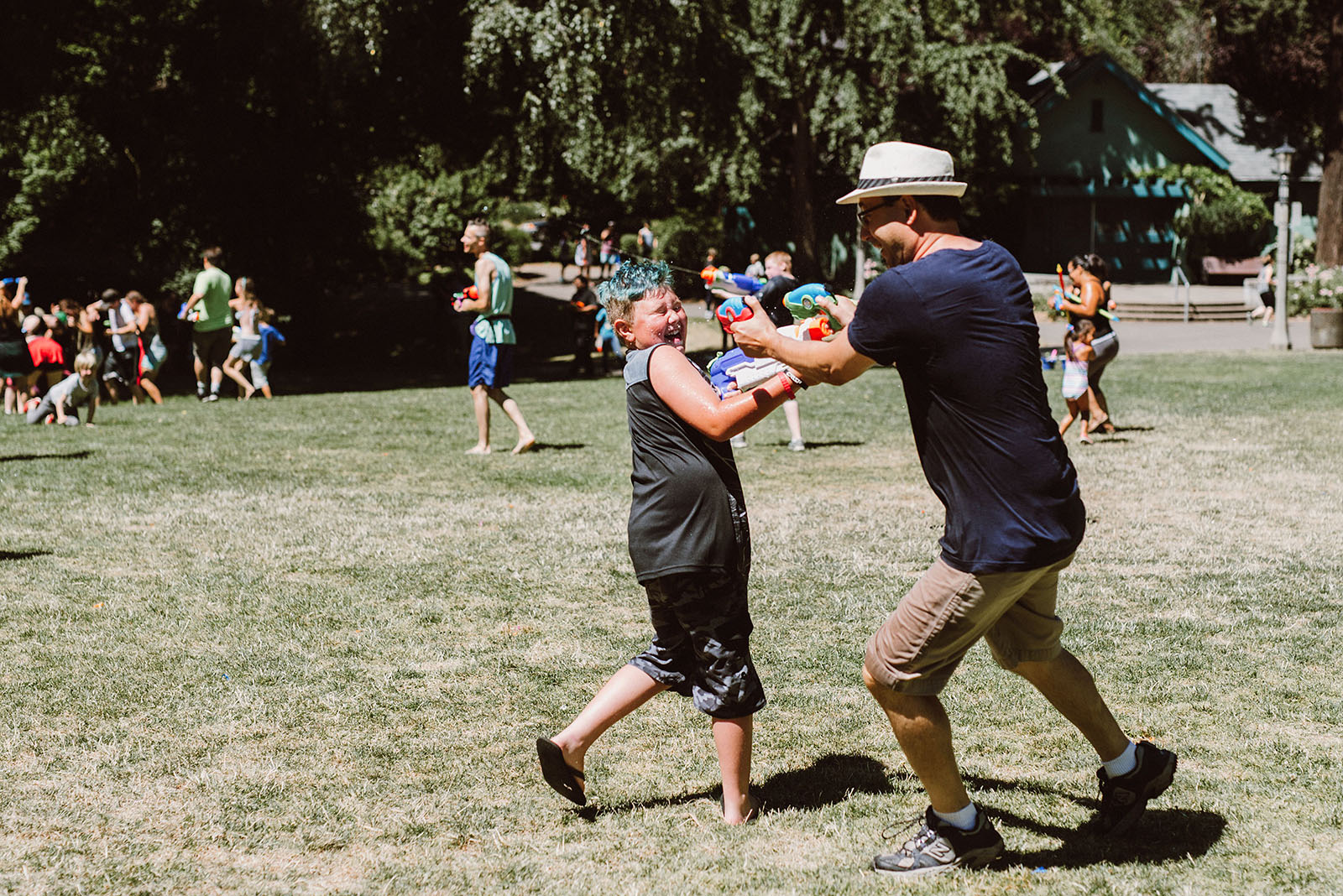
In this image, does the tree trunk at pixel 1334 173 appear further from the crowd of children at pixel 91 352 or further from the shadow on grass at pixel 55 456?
the shadow on grass at pixel 55 456

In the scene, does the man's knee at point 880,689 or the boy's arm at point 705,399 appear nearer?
the man's knee at point 880,689

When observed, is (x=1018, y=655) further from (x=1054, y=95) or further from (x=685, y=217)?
(x=1054, y=95)

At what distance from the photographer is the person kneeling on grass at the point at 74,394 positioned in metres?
15.1

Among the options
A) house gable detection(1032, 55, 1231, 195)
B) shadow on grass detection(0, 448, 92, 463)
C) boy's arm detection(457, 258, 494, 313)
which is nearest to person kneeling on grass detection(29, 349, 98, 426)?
shadow on grass detection(0, 448, 92, 463)

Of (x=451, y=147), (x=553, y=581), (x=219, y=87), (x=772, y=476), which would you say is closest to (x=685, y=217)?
(x=451, y=147)

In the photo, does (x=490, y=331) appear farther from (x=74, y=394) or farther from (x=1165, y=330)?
(x=1165, y=330)

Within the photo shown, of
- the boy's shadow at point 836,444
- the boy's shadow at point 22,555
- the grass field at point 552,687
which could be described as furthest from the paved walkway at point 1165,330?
the boy's shadow at point 22,555

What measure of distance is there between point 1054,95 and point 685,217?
1279 cm

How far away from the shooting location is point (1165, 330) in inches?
1244

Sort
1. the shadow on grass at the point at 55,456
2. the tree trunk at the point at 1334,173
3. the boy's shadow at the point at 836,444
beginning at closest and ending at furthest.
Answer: the shadow on grass at the point at 55,456 < the boy's shadow at the point at 836,444 < the tree trunk at the point at 1334,173

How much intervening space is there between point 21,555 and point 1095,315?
31.5 ft

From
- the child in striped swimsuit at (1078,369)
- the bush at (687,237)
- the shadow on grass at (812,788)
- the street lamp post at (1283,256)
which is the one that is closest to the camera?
the shadow on grass at (812,788)

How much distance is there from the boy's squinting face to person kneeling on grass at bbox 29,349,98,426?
12.4m

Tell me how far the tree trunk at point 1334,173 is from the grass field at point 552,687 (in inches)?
1169
